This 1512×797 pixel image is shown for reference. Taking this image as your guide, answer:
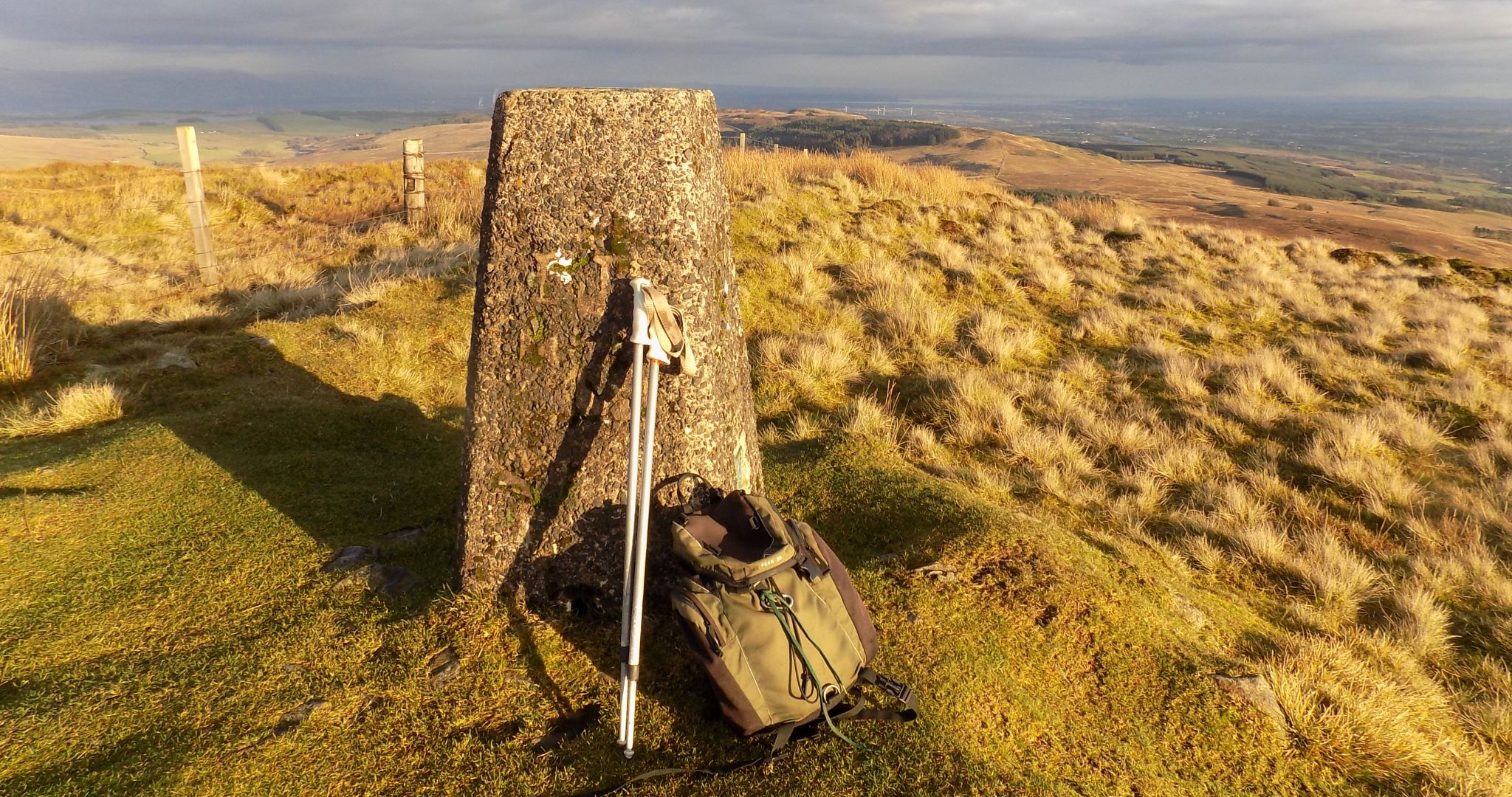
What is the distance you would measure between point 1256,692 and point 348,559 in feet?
13.7

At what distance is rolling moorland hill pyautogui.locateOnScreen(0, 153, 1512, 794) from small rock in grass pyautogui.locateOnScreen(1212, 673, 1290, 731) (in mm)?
18

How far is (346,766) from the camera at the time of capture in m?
2.33

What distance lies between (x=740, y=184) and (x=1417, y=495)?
1206cm

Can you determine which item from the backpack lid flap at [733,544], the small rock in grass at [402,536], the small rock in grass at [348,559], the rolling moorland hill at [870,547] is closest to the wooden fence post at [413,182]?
the rolling moorland hill at [870,547]

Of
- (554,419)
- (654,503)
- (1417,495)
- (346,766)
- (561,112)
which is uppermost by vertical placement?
(561,112)

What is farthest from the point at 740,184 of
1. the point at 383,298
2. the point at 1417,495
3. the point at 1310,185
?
the point at 1310,185

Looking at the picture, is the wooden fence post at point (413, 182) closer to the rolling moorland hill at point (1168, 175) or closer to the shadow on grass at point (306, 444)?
the shadow on grass at point (306, 444)

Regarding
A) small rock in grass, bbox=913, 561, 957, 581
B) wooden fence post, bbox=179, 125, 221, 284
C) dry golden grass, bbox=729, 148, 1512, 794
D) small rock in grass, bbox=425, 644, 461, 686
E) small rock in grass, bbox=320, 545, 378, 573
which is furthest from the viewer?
wooden fence post, bbox=179, 125, 221, 284

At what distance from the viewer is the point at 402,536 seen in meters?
3.73

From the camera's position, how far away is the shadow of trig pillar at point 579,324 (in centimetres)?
284

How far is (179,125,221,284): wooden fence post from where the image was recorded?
1150 centimetres

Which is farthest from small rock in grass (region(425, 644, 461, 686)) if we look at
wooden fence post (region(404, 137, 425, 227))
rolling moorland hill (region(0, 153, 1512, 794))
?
wooden fence post (region(404, 137, 425, 227))

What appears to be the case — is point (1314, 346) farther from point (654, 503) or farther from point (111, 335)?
point (111, 335)

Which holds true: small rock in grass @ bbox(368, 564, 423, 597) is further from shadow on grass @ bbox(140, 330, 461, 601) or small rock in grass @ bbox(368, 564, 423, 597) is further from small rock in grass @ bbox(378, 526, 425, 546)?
small rock in grass @ bbox(378, 526, 425, 546)
